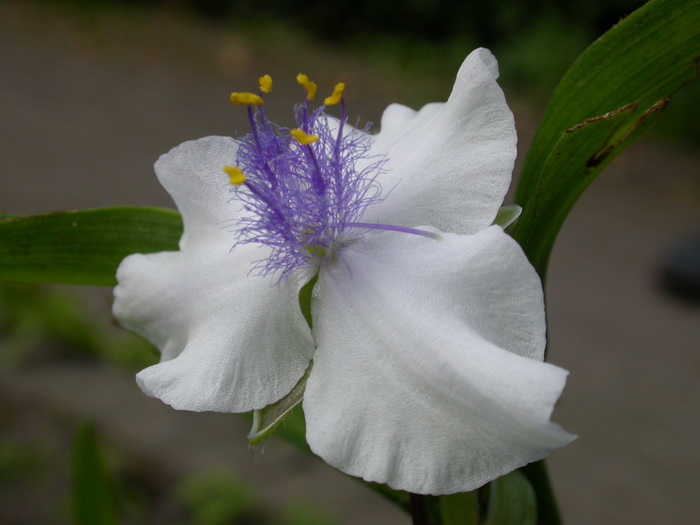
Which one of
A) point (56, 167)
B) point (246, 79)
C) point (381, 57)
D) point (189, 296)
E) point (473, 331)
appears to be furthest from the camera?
point (381, 57)

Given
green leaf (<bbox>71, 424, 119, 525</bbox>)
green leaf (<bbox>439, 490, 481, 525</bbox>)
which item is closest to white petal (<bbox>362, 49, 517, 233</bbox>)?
green leaf (<bbox>439, 490, 481, 525</bbox>)

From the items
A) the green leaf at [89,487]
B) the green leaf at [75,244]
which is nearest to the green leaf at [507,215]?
the green leaf at [75,244]

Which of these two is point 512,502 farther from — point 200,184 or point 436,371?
point 200,184

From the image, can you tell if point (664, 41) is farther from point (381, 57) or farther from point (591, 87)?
point (381, 57)

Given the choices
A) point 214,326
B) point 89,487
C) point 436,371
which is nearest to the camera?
point 436,371

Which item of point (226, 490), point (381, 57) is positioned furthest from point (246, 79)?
point (226, 490)

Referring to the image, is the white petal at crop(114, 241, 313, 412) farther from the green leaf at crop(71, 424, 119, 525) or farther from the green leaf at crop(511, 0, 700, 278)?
the green leaf at crop(71, 424, 119, 525)

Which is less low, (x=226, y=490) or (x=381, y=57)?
(x=381, y=57)

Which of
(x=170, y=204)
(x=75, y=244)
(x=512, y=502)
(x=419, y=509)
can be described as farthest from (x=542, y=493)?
(x=170, y=204)
